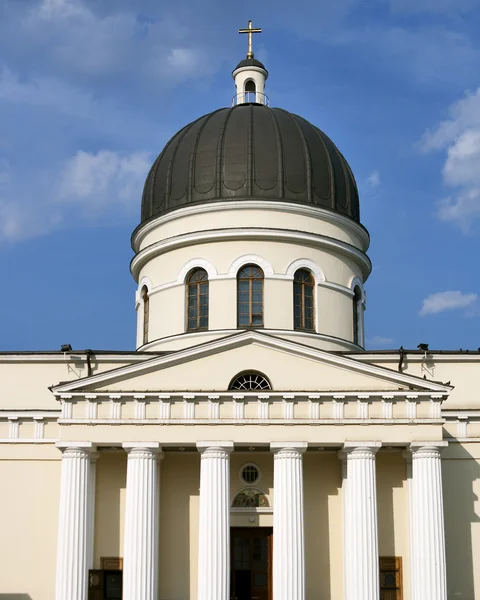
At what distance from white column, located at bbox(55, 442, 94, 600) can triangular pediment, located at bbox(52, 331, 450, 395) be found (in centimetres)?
179

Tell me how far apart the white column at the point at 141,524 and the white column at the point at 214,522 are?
1.16 meters

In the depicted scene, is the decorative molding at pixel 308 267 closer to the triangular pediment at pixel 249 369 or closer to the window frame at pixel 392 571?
the triangular pediment at pixel 249 369

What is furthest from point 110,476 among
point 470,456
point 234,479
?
point 470,456

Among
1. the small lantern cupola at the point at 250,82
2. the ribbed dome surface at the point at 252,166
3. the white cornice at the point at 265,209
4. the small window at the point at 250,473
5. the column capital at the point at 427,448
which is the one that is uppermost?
the small lantern cupola at the point at 250,82

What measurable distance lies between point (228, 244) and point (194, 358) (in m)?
5.52

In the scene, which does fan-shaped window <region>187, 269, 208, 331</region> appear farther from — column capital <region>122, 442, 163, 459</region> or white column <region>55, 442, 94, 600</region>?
white column <region>55, 442, 94, 600</region>

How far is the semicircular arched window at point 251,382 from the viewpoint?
2434 centimetres

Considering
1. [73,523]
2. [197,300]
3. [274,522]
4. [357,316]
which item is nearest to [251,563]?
[274,522]

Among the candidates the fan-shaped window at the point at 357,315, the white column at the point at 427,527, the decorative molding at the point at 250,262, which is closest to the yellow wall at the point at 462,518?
the white column at the point at 427,527

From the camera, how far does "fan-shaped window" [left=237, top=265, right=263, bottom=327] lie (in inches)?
1102

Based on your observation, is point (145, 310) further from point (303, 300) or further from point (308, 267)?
point (308, 267)

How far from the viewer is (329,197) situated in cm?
2978

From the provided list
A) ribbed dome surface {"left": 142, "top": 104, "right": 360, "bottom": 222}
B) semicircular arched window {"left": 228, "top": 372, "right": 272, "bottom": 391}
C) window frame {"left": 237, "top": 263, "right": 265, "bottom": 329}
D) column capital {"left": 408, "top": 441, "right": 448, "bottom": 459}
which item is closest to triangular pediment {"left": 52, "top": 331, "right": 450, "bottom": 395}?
semicircular arched window {"left": 228, "top": 372, "right": 272, "bottom": 391}

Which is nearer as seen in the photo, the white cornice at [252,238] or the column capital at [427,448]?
the column capital at [427,448]
